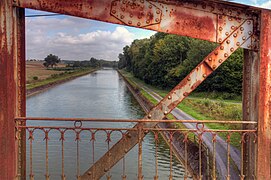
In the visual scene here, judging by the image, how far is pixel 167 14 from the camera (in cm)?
481

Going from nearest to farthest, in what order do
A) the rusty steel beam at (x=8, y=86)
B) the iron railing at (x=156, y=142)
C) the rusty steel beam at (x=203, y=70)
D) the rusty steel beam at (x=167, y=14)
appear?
the rusty steel beam at (x=8, y=86), the rusty steel beam at (x=167, y=14), the iron railing at (x=156, y=142), the rusty steel beam at (x=203, y=70)

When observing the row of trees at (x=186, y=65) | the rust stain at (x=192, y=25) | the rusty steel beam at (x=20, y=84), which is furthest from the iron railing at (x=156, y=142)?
the row of trees at (x=186, y=65)

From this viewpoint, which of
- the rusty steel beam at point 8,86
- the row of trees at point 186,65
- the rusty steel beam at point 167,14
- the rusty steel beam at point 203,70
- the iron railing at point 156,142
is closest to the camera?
the rusty steel beam at point 8,86

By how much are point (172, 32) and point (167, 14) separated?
28 centimetres

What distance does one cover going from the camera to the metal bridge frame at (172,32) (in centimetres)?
461

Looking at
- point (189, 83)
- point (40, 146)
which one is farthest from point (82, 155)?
point (189, 83)

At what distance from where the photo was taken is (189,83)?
4926 mm

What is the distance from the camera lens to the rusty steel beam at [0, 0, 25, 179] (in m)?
4.54

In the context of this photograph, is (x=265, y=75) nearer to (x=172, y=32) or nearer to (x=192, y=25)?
(x=192, y=25)

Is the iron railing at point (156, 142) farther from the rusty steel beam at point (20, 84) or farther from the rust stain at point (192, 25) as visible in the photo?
the rust stain at point (192, 25)

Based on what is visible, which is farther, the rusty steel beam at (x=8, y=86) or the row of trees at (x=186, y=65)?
the row of trees at (x=186, y=65)

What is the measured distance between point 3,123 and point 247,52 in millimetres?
3935

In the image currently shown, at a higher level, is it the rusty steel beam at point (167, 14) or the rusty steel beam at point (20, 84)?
the rusty steel beam at point (167, 14)

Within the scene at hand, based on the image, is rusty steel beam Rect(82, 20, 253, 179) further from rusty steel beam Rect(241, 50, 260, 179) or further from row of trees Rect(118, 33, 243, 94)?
row of trees Rect(118, 33, 243, 94)
